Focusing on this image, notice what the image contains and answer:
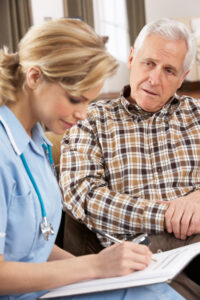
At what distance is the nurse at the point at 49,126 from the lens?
89cm

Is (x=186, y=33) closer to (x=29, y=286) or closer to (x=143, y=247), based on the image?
(x=143, y=247)

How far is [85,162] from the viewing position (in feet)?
5.39

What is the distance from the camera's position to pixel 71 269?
0.91m

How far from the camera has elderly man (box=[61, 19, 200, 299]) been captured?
1.55 metres

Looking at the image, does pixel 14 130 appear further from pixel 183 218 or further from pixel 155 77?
pixel 155 77

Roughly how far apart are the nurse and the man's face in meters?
0.87

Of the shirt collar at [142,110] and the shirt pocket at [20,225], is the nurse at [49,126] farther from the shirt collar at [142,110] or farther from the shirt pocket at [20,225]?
the shirt collar at [142,110]

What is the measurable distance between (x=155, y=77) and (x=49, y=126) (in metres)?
0.94

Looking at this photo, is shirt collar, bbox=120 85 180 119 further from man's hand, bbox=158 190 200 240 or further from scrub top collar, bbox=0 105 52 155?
scrub top collar, bbox=0 105 52 155

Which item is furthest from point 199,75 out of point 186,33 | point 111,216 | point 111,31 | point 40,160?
point 40,160

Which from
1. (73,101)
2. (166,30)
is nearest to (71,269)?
(73,101)

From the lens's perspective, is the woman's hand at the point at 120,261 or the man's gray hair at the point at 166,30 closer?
the woman's hand at the point at 120,261

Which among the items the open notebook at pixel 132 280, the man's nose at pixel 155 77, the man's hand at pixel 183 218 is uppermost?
the man's nose at pixel 155 77

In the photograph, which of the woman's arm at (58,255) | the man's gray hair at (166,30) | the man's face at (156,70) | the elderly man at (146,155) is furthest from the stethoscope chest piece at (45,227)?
the man's gray hair at (166,30)
